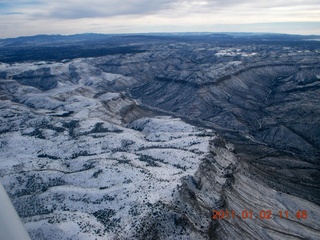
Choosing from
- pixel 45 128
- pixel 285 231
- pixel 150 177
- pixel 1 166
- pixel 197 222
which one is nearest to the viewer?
pixel 197 222

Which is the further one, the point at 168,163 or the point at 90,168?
the point at 168,163

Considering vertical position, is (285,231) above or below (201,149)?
below

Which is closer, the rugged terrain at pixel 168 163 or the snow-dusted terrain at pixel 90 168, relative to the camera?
the snow-dusted terrain at pixel 90 168

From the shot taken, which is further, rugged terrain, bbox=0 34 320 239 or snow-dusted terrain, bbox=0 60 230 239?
rugged terrain, bbox=0 34 320 239

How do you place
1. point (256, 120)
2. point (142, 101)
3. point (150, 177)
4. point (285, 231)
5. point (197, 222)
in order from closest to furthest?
point (197, 222), point (285, 231), point (150, 177), point (256, 120), point (142, 101)

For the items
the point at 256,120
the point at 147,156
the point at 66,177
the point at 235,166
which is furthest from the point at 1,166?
the point at 256,120

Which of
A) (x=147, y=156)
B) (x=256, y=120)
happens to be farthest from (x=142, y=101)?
(x=147, y=156)

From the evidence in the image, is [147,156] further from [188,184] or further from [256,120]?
[256,120]

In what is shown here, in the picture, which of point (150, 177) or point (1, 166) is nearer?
point (150, 177)

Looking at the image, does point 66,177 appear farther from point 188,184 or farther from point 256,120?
point 256,120
